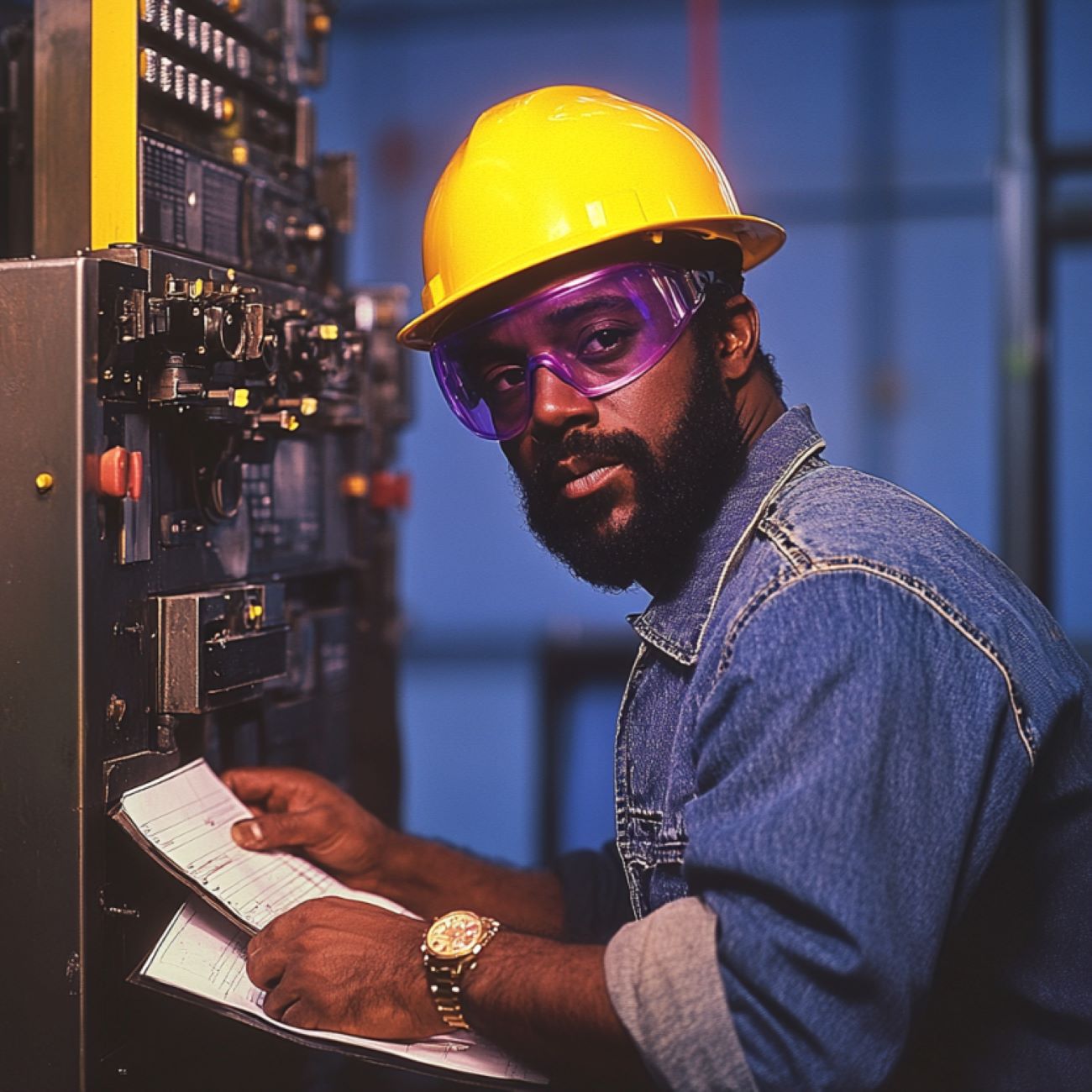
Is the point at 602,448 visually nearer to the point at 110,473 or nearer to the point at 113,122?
the point at 110,473

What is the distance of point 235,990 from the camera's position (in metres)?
1.21

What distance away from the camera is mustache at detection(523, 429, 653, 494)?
52.4 inches

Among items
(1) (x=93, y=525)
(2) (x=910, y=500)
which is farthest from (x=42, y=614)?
(2) (x=910, y=500)

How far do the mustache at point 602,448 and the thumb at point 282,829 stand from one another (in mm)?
548

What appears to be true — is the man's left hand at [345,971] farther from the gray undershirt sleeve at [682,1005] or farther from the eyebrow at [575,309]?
the eyebrow at [575,309]

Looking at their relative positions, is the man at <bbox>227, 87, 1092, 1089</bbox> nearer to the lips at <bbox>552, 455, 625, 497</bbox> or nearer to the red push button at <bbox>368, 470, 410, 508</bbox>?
the lips at <bbox>552, 455, 625, 497</bbox>

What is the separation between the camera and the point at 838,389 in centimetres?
393

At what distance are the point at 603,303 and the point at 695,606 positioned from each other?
350mm

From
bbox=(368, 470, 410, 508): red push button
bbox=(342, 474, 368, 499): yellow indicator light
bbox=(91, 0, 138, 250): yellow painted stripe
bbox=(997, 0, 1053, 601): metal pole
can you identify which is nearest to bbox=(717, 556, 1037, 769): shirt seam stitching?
bbox=(91, 0, 138, 250): yellow painted stripe

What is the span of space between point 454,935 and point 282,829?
1.26 ft

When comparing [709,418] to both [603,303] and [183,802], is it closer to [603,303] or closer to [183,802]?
[603,303]

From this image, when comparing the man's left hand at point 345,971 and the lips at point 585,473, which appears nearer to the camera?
the man's left hand at point 345,971

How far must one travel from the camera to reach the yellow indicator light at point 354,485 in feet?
6.23

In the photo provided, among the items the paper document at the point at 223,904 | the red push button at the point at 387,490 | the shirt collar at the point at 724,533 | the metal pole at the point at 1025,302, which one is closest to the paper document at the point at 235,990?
the paper document at the point at 223,904
